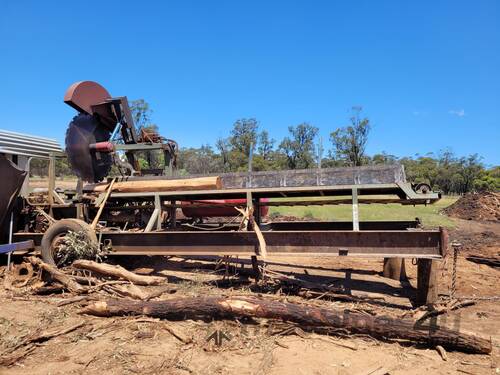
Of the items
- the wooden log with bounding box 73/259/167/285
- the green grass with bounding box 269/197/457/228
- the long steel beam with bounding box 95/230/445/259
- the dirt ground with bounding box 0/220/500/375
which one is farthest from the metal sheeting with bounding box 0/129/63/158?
the green grass with bounding box 269/197/457/228

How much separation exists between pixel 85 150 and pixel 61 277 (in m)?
2.56

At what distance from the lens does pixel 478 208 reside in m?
20.8

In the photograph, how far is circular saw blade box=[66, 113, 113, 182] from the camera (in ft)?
22.8

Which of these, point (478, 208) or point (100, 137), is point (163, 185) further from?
point (478, 208)

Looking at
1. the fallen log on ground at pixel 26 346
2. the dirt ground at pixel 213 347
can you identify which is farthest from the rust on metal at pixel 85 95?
the fallen log on ground at pixel 26 346

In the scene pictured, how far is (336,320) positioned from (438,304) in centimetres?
194

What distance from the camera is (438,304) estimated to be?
4.96 m

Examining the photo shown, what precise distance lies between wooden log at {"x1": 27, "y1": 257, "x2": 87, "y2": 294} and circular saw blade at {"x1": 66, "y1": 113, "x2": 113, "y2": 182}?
1.84m

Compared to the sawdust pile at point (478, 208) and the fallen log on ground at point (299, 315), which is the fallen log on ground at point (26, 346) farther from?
the sawdust pile at point (478, 208)

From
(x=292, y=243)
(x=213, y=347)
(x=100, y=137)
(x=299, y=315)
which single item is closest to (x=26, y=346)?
(x=213, y=347)

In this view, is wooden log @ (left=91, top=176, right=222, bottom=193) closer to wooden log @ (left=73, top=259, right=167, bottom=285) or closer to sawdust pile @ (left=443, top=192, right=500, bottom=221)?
wooden log @ (left=73, top=259, right=167, bottom=285)

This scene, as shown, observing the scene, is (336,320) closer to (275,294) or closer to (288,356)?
(288,356)

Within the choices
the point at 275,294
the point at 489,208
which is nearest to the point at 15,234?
the point at 275,294

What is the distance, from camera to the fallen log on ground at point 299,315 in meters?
3.58
